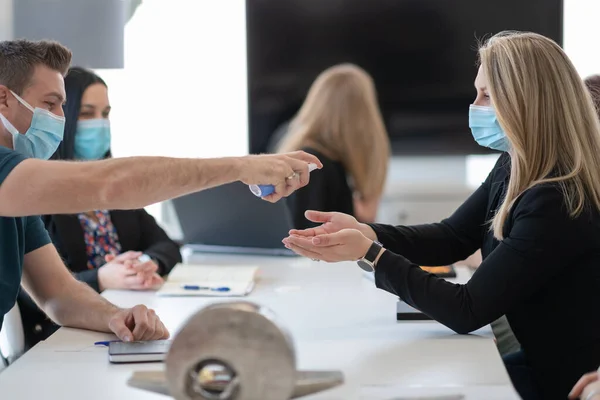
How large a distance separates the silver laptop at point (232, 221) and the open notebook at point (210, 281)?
0.28m

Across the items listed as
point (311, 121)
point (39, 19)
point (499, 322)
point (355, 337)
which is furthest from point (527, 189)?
point (39, 19)

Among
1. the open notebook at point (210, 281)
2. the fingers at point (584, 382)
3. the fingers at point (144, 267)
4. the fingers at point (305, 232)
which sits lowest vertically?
the open notebook at point (210, 281)

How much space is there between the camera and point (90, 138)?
8.70ft

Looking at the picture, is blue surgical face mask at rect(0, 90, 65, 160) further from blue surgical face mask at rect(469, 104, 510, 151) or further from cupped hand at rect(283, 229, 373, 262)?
blue surgical face mask at rect(469, 104, 510, 151)

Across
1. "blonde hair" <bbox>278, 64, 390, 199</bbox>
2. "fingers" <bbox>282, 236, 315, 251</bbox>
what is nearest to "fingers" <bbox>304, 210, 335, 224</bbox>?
"fingers" <bbox>282, 236, 315, 251</bbox>

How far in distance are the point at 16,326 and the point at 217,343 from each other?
1.22m

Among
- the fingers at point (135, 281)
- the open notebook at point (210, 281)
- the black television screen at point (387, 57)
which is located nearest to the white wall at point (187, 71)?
the black television screen at point (387, 57)

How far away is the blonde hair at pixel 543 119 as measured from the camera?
1820 mm

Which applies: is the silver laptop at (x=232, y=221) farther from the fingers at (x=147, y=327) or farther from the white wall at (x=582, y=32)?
the white wall at (x=582, y=32)

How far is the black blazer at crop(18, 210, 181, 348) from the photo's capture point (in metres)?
2.35

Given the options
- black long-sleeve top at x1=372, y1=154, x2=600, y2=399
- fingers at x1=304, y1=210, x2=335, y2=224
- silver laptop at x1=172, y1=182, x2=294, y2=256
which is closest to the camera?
black long-sleeve top at x1=372, y1=154, x2=600, y2=399

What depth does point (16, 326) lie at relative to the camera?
2.15 meters

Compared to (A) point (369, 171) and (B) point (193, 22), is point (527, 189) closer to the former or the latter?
(A) point (369, 171)

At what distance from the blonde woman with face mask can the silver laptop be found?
2.76ft
